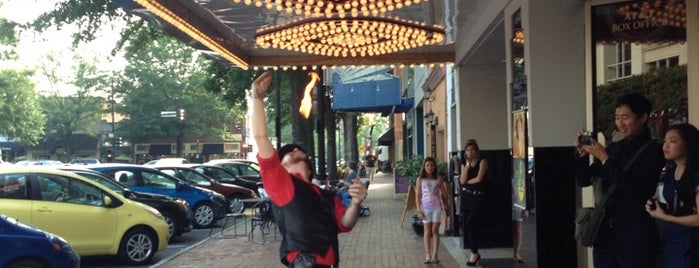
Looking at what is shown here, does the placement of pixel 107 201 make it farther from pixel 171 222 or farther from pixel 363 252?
pixel 363 252

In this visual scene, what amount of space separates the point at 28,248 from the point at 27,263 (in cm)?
18

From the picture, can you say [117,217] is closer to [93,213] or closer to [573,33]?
[93,213]

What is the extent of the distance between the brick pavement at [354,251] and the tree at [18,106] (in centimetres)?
3679

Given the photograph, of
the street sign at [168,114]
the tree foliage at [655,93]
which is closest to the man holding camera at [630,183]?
the tree foliage at [655,93]

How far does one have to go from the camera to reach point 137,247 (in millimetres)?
11898

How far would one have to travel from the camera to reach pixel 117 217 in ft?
38.1

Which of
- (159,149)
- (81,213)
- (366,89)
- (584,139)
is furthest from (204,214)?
(159,149)

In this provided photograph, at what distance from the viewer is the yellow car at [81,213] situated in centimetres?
1091

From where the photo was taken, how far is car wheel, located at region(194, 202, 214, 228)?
58.1 feet

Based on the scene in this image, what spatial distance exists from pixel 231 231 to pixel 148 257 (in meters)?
5.21

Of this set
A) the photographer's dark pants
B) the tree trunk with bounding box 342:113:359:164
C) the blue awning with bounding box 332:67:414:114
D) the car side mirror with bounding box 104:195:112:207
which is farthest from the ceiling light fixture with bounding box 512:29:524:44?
the tree trunk with bounding box 342:113:359:164

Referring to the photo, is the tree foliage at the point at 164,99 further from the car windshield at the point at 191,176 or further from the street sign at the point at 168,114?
the car windshield at the point at 191,176

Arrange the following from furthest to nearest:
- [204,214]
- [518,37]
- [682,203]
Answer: [204,214] → [518,37] → [682,203]

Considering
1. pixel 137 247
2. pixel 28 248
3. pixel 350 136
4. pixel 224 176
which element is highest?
pixel 350 136
